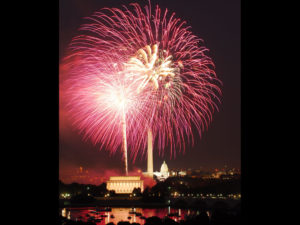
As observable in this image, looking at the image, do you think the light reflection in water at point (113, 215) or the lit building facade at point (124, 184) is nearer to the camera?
the light reflection in water at point (113, 215)

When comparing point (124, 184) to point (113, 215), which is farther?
point (124, 184)

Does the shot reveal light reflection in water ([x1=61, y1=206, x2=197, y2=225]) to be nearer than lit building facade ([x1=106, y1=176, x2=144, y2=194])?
Yes

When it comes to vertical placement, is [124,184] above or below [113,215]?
above
